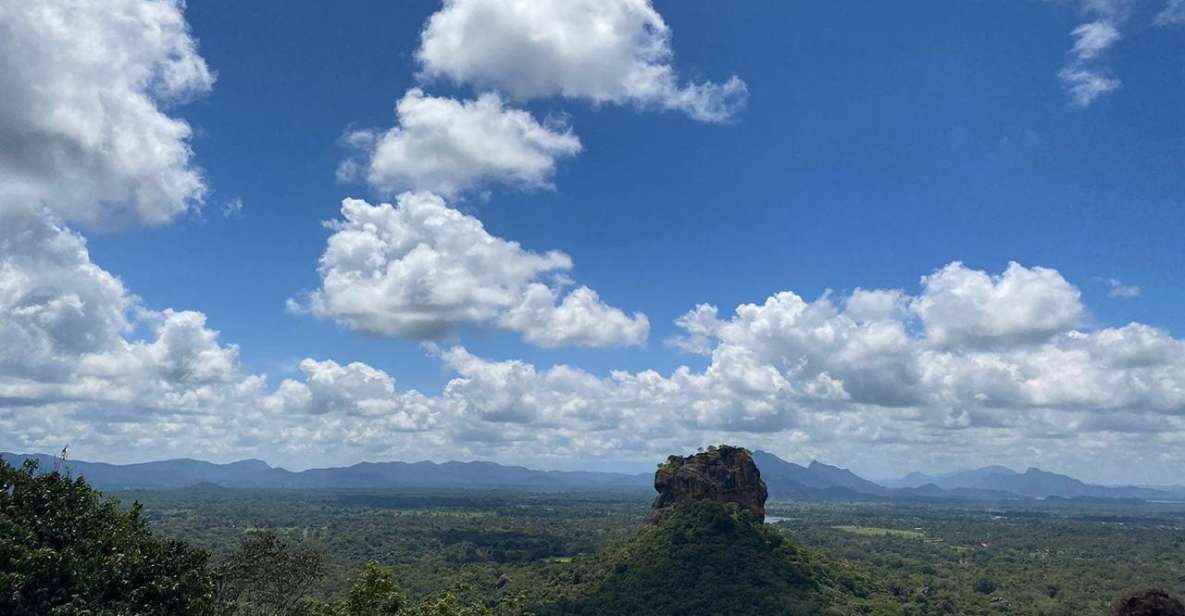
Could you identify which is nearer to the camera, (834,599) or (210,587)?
(210,587)

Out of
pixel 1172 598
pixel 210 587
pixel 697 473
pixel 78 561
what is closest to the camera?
pixel 1172 598

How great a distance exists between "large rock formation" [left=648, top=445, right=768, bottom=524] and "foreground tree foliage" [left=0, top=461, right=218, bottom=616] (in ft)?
319

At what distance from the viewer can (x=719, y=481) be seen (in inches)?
5113

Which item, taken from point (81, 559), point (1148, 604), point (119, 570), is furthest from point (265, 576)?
point (1148, 604)

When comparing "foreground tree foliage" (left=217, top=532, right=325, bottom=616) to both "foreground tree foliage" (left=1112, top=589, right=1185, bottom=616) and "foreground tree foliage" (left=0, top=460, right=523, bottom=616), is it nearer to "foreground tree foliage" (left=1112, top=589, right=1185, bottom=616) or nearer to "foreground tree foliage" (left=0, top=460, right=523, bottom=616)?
"foreground tree foliage" (left=0, top=460, right=523, bottom=616)

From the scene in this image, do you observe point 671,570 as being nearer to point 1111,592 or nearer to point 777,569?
point 777,569

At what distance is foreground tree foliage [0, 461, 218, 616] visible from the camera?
32562 millimetres

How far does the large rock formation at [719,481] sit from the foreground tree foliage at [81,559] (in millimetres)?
97108

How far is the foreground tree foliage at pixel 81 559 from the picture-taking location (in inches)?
1282

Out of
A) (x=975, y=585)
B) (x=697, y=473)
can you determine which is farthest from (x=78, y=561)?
(x=975, y=585)

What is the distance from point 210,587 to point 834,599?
9007cm

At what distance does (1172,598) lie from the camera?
1673 cm

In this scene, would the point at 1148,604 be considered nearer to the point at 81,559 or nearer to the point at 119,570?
the point at 119,570

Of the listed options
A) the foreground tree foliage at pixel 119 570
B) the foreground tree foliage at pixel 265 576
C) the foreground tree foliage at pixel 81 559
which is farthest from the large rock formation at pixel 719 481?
the foreground tree foliage at pixel 81 559
